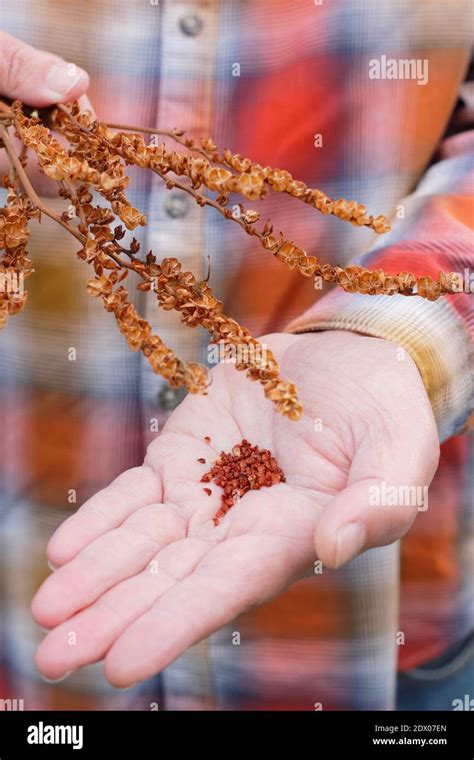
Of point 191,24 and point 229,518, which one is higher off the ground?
point 191,24

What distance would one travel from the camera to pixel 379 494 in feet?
1.44

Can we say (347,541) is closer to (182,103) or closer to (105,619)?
(105,619)

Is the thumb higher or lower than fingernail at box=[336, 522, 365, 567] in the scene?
higher

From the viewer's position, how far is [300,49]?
81 centimetres

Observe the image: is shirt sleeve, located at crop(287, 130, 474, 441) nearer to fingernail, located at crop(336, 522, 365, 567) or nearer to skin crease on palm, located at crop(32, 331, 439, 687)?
skin crease on palm, located at crop(32, 331, 439, 687)

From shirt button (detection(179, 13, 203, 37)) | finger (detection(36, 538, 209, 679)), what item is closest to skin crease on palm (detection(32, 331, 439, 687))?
finger (detection(36, 538, 209, 679))

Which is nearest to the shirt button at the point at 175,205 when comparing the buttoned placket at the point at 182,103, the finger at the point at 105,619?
the buttoned placket at the point at 182,103

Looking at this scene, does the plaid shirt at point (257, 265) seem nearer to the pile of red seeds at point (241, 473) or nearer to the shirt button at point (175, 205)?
the shirt button at point (175, 205)

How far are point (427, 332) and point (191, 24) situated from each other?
1.44ft

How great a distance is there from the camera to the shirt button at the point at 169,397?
79 cm

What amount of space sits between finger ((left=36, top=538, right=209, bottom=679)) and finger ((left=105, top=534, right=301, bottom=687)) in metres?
0.01

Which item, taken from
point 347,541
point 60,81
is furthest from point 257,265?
point 347,541

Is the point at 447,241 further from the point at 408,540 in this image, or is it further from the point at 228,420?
the point at 408,540

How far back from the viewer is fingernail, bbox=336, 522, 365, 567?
424mm
